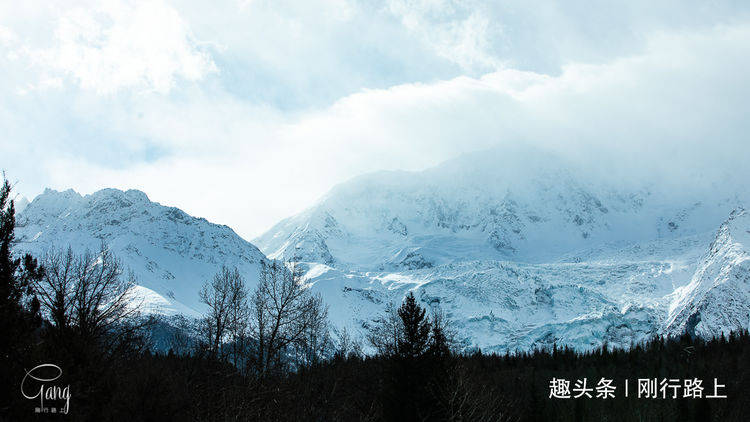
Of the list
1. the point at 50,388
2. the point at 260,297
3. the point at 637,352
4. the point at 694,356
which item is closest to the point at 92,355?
the point at 50,388

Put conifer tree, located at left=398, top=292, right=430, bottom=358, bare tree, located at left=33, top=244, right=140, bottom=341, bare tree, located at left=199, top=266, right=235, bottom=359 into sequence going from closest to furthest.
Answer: bare tree, located at left=33, top=244, right=140, bottom=341, conifer tree, located at left=398, top=292, right=430, bottom=358, bare tree, located at left=199, top=266, right=235, bottom=359

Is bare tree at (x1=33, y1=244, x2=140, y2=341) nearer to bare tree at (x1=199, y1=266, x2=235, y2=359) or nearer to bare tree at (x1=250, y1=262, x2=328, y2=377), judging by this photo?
bare tree at (x1=199, y1=266, x2=235, y2=359)

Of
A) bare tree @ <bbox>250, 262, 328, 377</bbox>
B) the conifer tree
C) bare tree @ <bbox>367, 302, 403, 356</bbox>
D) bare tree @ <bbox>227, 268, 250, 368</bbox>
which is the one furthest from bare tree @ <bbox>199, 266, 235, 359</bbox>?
the conifer tree

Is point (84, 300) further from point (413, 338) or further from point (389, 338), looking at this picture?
point (389, 338)

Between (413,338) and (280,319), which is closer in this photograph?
(413,338)

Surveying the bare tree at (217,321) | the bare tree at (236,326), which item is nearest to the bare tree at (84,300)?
the bare tree at (217,321)

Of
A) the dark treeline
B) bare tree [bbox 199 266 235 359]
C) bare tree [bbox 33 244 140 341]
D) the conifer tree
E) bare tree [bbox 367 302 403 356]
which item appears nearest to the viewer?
the dark treeline

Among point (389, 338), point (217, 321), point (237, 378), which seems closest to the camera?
point (237, 378)

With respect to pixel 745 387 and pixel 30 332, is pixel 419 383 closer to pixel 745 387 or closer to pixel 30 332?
pixel 30 332

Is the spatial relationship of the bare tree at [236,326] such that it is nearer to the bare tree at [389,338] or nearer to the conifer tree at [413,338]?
the bare tree at [389,338]

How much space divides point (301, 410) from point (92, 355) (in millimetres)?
10282

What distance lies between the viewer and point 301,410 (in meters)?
23.6

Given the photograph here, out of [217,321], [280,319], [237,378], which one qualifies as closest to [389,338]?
[280,319]

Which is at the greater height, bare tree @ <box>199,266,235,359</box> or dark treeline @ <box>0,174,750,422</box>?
bare tree @ <box>199,266,235,359</box>
